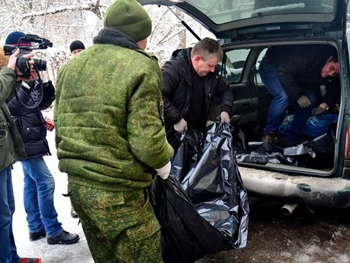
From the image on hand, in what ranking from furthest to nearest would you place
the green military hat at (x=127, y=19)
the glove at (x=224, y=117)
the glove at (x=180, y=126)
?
the glove at (x=224, y=117)
the glove at (x=180, y=126)
the green military hat at (x=127, y=19)

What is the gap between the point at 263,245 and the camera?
3131mm

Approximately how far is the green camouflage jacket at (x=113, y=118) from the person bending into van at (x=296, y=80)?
2.63 metres

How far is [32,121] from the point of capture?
9.68ft

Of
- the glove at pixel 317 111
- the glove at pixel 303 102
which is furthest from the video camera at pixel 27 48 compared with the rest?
the glove at pixel 317 111

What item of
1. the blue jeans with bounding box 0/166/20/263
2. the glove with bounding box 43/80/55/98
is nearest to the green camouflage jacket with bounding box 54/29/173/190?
the blue jeans with bounding box 0/166/20/263

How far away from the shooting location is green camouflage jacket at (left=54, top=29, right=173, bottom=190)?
1.76 meters

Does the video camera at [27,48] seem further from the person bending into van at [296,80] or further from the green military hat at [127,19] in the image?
→ the person bending into van at [296,80]

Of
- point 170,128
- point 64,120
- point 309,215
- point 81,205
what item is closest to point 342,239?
point 309,215

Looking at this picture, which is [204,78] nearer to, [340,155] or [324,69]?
[340,155]

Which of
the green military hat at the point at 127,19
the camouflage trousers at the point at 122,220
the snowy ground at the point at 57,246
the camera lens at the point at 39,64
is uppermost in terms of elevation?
the green military hat at the point at 127,19

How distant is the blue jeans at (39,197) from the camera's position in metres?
3.05

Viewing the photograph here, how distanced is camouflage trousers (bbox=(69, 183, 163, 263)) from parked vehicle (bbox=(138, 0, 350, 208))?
4.64ft

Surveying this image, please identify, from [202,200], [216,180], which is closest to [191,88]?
[216,180]

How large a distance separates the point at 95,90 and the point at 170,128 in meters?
1.45
